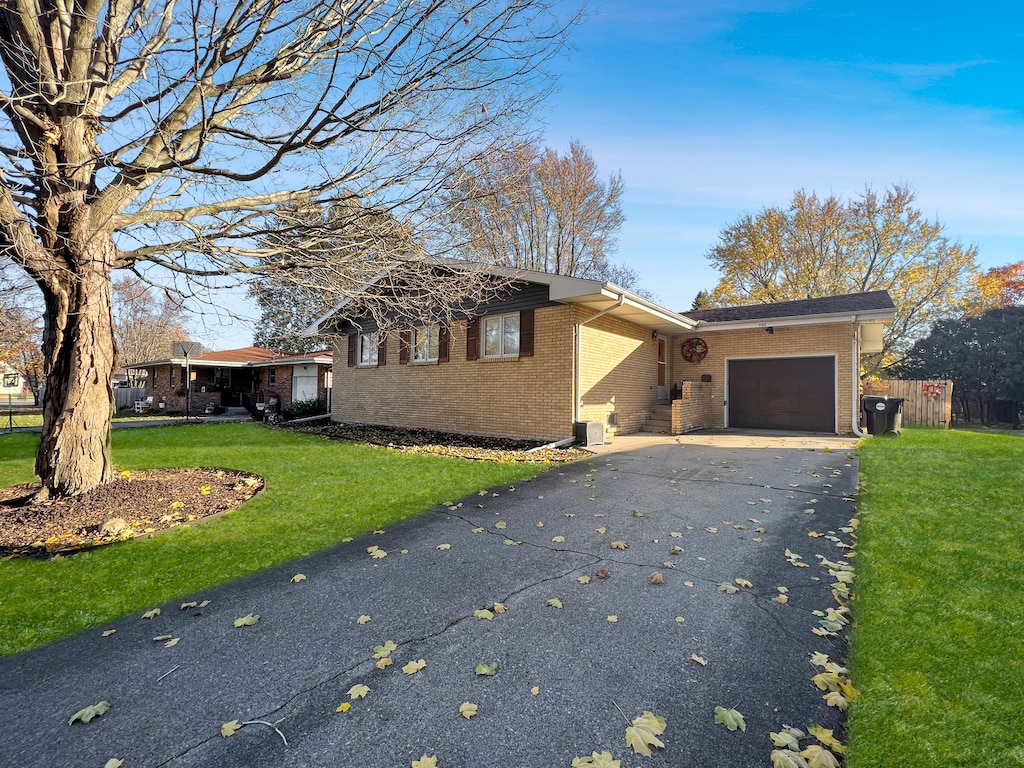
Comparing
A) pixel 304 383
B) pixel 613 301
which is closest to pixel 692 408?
pixel 613 301

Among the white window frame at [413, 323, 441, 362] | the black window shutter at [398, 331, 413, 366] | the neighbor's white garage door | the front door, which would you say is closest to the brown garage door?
the front door

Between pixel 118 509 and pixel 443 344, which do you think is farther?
pixel 443 344

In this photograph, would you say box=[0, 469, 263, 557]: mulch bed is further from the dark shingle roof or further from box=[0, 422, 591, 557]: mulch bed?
the dark shingle roof

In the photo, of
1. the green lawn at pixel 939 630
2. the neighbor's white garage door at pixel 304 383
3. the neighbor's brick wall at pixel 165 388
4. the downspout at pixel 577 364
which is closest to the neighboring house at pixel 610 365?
the downspout at pixel 577 364

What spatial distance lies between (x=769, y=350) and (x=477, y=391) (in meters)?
8.27

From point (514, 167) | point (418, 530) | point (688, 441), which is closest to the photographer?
point (418, 530)

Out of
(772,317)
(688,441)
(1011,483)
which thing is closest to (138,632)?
(1011,483)

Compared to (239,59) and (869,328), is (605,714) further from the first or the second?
(869,328)

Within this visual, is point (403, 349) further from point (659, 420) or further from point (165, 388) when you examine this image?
point (165, 388)

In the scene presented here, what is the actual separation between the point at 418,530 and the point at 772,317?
12.4 metres

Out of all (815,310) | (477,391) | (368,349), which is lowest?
(477,391)

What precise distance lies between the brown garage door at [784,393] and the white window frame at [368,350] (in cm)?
1102

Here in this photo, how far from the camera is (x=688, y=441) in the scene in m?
11.0

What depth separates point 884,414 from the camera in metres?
12.0
